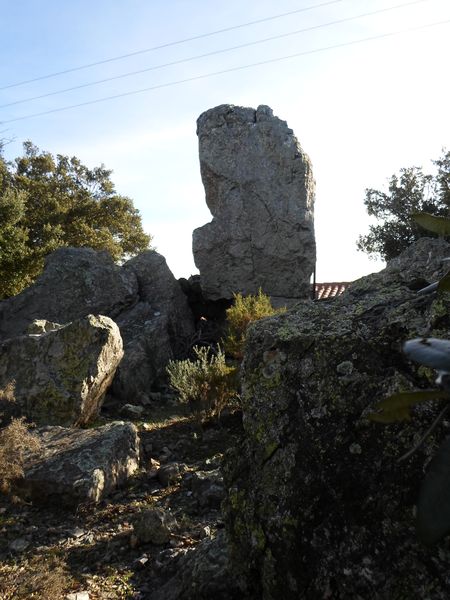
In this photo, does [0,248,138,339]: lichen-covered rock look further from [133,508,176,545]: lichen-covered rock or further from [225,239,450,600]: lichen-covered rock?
[225,239,450,600]: lichen-covered rock

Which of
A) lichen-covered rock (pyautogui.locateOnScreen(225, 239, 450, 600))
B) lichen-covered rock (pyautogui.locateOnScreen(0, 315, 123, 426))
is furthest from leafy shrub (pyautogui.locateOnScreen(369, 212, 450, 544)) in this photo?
lichen-covered rock (pyautogui.locateOnScreen(0, 315, 123, 426))

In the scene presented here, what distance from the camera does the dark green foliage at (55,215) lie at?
51.6 feet

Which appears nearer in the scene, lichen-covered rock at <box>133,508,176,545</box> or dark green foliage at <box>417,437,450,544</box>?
dark green foliage at <box>417,437,450,544</box>

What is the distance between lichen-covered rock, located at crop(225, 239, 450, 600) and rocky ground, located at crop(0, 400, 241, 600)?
41 centimetres

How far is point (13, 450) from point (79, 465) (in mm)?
534

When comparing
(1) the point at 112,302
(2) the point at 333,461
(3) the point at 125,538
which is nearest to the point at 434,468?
(2) the point at 333,461

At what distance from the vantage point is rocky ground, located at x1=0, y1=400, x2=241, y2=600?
2705 millimetres

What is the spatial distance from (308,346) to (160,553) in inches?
62.9

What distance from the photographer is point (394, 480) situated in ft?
5.62

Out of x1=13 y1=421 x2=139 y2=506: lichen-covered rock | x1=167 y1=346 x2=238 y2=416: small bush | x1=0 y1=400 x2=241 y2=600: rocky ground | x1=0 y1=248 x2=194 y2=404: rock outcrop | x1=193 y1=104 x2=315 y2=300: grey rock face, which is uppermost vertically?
x1=193 y1=104 x2=315 y2=300: grey rock face

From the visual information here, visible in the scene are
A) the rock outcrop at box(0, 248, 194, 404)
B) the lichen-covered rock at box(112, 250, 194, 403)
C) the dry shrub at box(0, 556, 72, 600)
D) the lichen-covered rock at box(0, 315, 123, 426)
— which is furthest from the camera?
the rock outcrop at box(0, 248, 194, 404)

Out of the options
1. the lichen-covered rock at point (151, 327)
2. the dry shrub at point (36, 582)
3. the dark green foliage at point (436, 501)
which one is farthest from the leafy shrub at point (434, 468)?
the lichen-covered rock at point (151, 327)

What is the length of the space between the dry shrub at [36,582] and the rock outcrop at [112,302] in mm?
5049

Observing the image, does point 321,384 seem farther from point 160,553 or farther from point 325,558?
point 160,553
